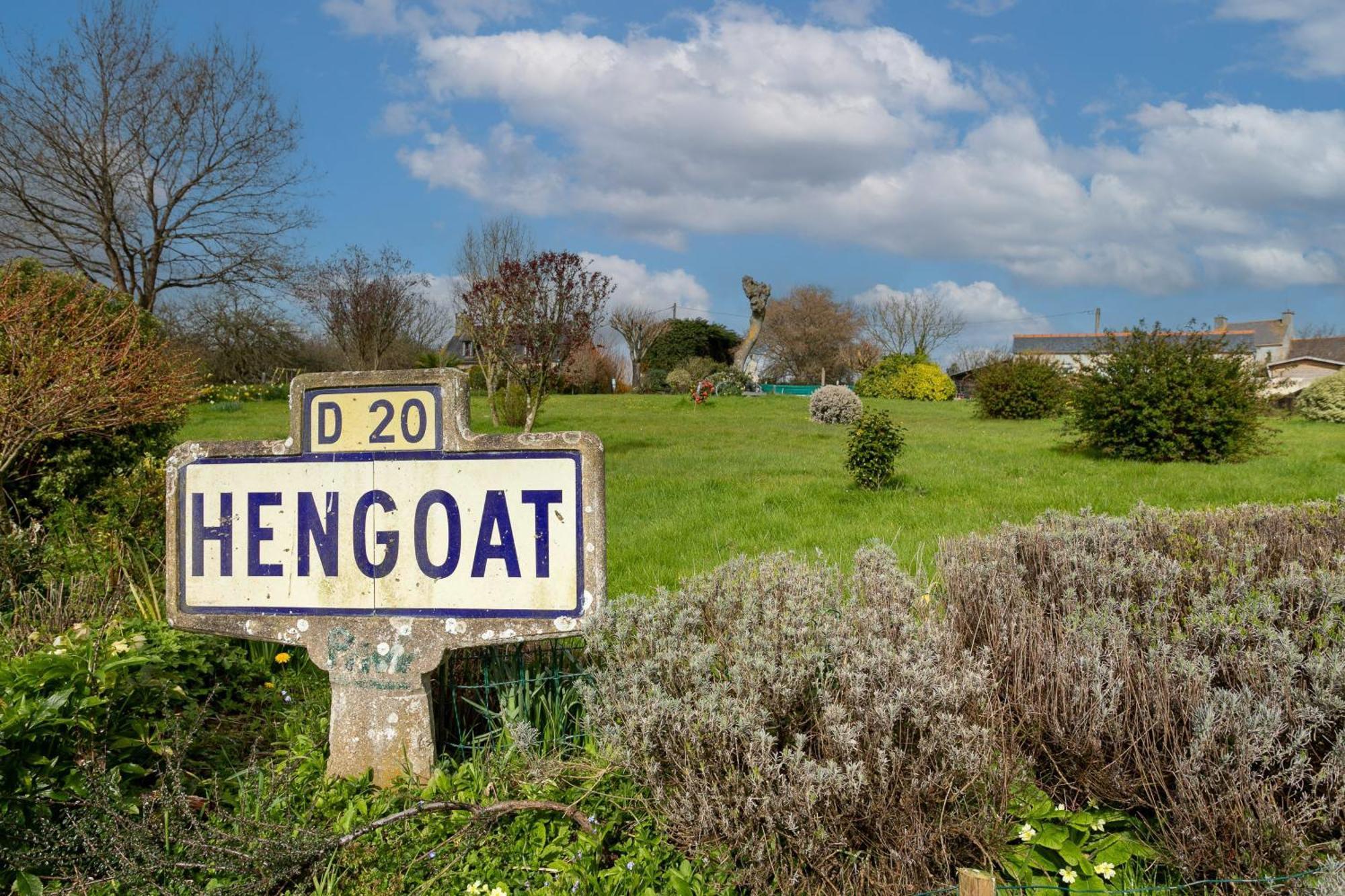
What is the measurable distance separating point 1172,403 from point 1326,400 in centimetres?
1544

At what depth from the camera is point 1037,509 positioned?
823 centimetres

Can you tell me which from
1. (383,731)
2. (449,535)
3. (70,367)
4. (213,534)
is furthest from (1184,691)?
(70,367)

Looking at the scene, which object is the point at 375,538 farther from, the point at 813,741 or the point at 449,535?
the point at 813,741

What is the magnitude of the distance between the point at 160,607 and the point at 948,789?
14.0 ft

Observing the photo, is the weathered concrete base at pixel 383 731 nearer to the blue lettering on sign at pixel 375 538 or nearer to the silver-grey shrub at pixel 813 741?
the blue lettering on sign at pixel 375 538

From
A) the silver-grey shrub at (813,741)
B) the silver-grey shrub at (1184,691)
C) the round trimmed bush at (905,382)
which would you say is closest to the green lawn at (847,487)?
the silver-grey shrub at (1184,691)

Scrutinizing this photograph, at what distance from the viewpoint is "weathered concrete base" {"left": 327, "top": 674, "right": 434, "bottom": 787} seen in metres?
3.03

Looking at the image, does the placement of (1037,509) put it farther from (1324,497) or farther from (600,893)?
(600,893)

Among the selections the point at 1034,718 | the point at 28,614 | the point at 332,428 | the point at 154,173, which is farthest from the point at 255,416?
the point at 1034,718

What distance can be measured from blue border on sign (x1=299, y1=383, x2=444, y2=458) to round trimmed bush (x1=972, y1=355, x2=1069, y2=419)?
2288 cm

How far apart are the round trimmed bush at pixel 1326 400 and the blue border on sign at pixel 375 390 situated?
26982 millimetres

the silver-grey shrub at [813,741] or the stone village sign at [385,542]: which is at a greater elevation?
the stone village sign at [385,542]

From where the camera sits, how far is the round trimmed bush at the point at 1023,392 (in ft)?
77.1

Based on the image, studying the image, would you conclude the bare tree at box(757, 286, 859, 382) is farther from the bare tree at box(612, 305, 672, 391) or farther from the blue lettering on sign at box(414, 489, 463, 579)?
the blue lettering on sign at box(414, 489, 463, 579)
